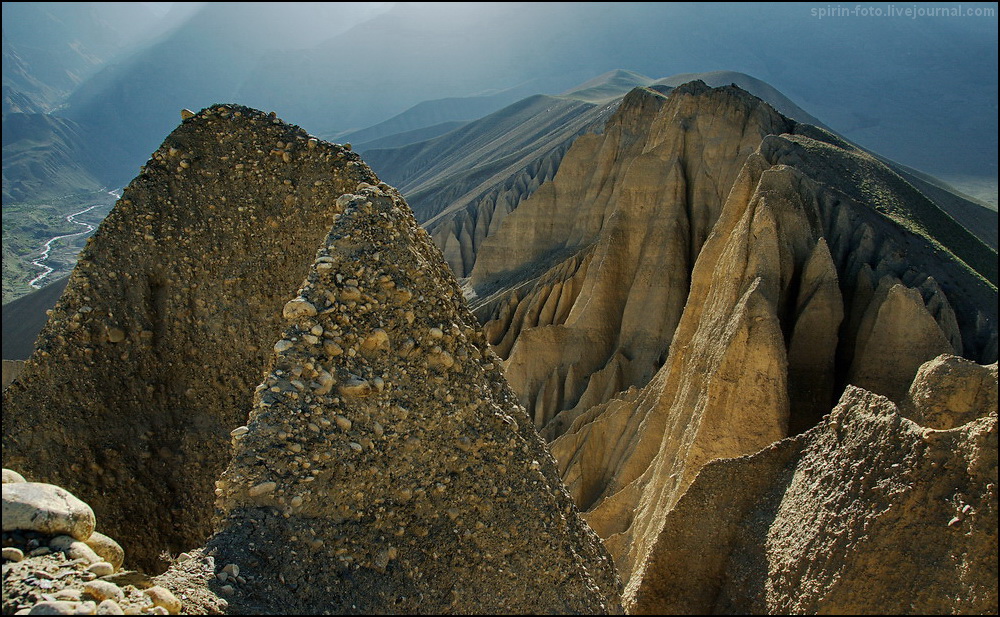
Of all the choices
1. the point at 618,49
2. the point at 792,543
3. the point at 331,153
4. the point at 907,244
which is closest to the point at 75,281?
the point at 331,153

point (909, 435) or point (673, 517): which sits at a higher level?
point (909, 435)

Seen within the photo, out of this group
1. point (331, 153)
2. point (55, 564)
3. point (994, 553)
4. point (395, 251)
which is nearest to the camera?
point (55, 564)

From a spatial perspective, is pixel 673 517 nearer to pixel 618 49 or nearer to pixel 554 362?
pixel 554 362

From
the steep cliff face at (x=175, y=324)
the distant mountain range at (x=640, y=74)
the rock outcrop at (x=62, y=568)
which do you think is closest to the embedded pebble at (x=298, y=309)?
the rock outcrop at (x=62, y=568)

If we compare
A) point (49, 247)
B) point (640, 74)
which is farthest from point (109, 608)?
point (640, 74)

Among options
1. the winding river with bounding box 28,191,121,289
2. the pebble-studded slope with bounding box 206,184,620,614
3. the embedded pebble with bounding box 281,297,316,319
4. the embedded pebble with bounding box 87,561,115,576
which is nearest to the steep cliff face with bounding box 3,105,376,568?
the pebble-studded slope with bounding box 206,184,620,614

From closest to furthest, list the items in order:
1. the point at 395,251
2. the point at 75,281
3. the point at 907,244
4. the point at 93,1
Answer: the point at 395,251
the point at 75,281
the point at 907,244
the point at 93,1

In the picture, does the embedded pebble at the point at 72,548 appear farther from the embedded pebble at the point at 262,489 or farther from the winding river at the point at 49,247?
the winding river at the point at 49,247
